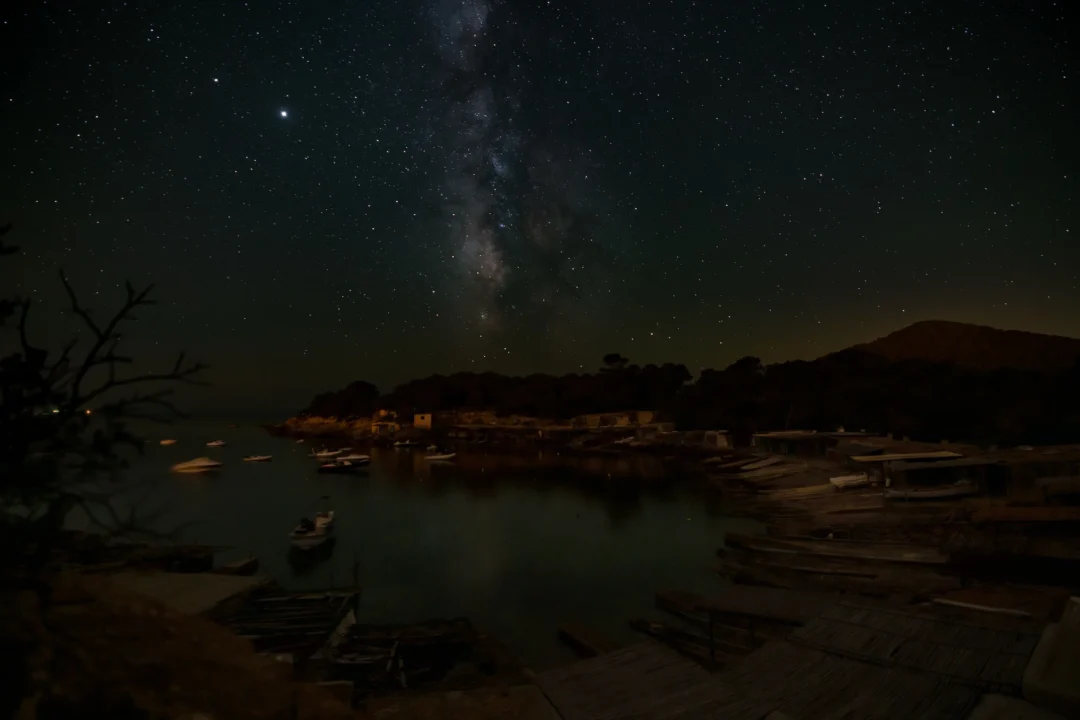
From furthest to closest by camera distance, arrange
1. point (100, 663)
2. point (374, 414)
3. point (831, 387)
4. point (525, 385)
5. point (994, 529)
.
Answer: point (374, 414) → point (525, 385) → point (831, 387) → point (994, 529) → point (100, 663)

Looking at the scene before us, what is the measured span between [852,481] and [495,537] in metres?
18.2

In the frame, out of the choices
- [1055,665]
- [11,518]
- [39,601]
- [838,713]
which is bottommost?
[838,713]

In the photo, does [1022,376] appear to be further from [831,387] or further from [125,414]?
[125,414]

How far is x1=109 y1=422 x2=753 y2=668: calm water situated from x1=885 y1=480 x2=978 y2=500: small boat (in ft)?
25.1

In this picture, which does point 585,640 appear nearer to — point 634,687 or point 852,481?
point 634,687

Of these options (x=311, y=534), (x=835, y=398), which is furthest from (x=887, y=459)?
(x=835, y=398)

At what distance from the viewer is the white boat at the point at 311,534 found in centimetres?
2698

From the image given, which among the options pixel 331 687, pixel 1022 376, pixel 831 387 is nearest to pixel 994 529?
pixel 331 687

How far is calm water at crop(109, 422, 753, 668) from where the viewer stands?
19672 mm

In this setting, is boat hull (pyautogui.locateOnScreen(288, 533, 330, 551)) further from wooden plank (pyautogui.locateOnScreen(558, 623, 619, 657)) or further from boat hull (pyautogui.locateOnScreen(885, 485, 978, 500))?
boat hull (pyautogui.locateOnScreen(885, 485, 978, 500))

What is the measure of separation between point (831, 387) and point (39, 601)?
215ft

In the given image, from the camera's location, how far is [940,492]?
70.2ft

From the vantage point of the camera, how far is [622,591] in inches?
822

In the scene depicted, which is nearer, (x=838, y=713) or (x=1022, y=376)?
(x=838, y=713)
